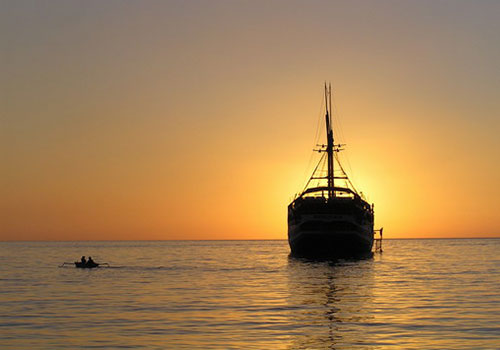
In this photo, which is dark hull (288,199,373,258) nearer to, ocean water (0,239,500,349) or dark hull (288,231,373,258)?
dark hull (288,231,373,258)

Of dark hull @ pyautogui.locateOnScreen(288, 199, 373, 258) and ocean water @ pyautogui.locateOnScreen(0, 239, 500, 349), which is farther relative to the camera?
dark hull @ pyautogui.locateOnScreen(288, 199, 373, 258)

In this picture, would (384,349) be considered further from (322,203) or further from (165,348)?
(322,203)

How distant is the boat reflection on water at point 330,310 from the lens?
102 ft

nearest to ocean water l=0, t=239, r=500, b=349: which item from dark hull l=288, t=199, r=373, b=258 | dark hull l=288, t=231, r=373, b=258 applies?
dark hull l=288, t=199, r=373, b=258

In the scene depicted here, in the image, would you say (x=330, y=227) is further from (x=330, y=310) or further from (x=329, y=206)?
(x=330, y=310)

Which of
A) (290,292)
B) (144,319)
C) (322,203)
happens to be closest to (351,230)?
(322,203)

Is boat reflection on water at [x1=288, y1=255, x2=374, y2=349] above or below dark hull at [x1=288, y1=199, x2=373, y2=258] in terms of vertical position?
below

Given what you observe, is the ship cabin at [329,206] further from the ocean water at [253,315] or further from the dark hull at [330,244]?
the ocean water at [253,315]

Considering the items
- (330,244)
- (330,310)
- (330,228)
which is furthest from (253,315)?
(330,244)

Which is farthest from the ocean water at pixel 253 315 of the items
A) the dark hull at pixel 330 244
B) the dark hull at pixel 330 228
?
the dark hull at pixel 330 244

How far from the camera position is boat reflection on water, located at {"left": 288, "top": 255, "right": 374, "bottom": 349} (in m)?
31.1

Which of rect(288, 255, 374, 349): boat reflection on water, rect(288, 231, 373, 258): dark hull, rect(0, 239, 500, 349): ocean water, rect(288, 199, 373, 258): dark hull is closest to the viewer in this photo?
rect(288, 255, 374, 349): boat reflection on water

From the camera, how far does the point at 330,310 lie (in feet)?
140

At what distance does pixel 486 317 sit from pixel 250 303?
51.7 feet
